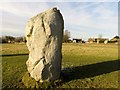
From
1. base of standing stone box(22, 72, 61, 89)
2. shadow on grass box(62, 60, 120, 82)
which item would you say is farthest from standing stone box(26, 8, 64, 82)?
shadow on grass box(62, 60, 120, 82)

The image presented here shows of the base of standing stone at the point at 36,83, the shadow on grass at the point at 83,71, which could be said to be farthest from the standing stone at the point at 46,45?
the shadow on grass at the point at 83,71

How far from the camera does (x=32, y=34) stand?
45.0 feet

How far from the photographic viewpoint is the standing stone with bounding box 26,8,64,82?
13312 millimetres

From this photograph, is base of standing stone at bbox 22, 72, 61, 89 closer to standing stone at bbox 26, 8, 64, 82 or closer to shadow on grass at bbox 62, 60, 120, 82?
standing stone at bbox 26, 8, 64, 82

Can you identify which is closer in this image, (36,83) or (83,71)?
(36,83)

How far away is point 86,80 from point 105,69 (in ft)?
12.3

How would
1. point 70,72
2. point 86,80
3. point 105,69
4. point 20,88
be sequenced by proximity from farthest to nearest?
point 105,69 < point 70,72 < point 86,80 < point 20,88

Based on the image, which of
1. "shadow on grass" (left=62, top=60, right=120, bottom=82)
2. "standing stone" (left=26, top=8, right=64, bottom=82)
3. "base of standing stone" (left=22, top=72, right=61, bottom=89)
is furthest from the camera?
"shadow on grass" (left=62, top=60, right=120, bottom=82)

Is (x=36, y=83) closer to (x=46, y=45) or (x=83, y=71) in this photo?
(x=46, y=45)

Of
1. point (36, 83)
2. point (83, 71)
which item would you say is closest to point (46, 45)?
point (36, 83)

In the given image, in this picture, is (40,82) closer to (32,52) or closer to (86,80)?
(32,52)

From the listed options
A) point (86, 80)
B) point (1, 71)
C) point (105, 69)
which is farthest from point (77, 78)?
point (1, 71)

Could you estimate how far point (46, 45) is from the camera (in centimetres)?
1335

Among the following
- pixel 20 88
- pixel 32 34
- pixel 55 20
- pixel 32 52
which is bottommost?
pixel 20 88
